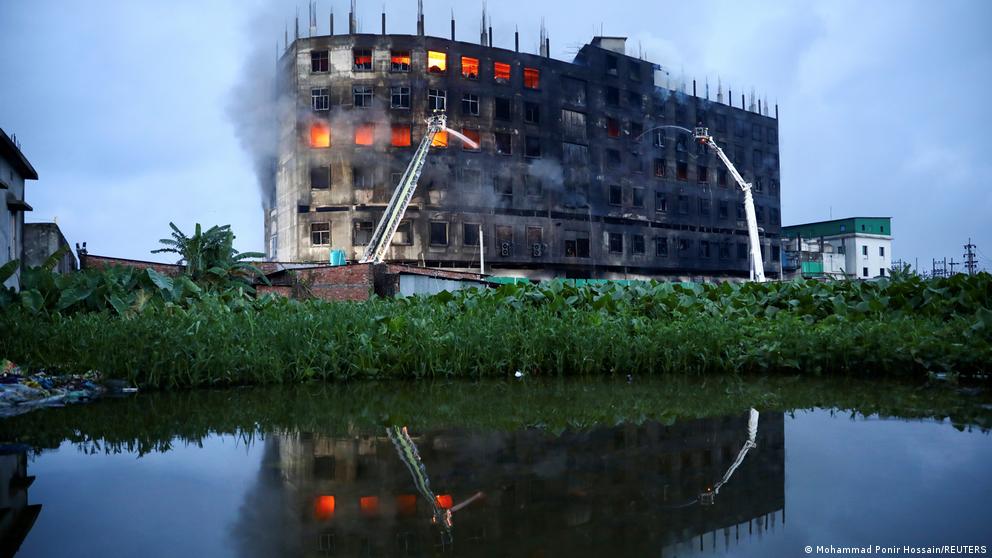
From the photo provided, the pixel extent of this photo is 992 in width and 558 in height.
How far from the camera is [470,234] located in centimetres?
3631

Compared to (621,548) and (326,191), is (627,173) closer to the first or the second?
(326,191)

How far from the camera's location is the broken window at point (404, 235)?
34688 millimetres

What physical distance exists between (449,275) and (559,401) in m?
14.1

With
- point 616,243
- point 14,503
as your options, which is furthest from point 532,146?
point 14,503

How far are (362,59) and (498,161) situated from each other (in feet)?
29.7

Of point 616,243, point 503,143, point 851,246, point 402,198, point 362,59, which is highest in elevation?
point 362,59

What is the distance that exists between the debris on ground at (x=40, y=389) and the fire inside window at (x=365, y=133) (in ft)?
96.3

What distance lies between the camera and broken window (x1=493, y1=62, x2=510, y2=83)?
37781 mm

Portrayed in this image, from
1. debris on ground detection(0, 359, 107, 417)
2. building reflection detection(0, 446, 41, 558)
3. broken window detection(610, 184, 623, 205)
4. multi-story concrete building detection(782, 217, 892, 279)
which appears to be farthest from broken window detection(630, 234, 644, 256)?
building reflection detection(0, 446, 41, 558)

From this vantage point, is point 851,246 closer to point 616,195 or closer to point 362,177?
point 616,195

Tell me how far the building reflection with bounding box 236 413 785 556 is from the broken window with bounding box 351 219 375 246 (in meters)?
31.0

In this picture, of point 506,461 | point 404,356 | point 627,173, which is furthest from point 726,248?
point 506,461

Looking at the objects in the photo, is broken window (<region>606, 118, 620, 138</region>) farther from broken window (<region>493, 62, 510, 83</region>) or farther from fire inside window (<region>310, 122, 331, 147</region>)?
fire inside window (<region>310, 122, 331, 147</region>)

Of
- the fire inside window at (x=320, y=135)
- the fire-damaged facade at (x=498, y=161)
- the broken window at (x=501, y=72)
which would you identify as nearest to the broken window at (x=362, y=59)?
the fire-damaged facade at (x=498, y=161)
